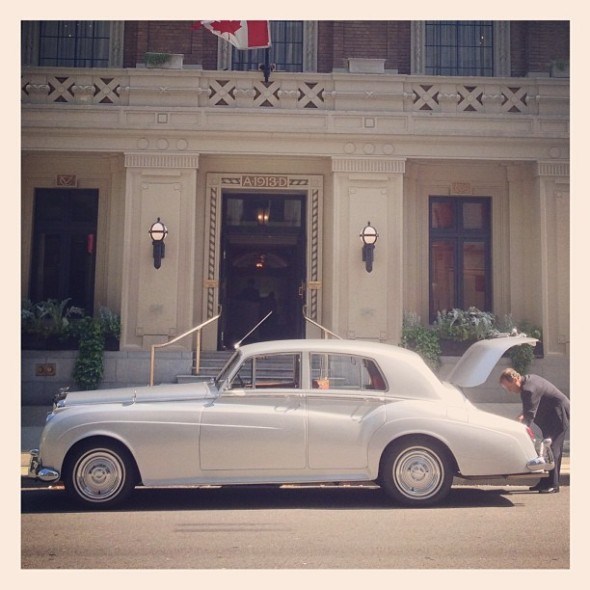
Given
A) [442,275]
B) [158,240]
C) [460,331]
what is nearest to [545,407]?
[460,331]

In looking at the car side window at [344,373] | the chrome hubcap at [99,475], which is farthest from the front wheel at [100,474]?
the car side window at [344,373]

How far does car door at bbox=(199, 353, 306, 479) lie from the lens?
247 inches

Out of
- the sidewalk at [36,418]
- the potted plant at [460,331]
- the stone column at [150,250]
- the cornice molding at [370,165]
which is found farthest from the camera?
the cornice molding at [370,165]

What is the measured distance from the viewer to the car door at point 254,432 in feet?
20.6

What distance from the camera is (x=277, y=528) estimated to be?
577 cm

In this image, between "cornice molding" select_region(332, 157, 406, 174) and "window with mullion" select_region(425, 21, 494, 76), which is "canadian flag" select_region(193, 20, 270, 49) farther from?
"window with mullion" select_region(425, 21, 494, 76)

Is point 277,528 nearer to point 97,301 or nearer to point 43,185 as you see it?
point 97,301

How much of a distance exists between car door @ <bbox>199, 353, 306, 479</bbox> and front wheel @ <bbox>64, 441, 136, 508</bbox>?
0.71 metres

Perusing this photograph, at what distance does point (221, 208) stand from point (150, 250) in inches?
70.4

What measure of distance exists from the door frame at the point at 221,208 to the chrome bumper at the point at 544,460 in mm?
6345

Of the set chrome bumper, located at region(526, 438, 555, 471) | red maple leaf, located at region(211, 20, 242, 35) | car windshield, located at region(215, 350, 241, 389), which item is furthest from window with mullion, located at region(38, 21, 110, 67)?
chrome bumper, located at region(526, 438, 555, 471)

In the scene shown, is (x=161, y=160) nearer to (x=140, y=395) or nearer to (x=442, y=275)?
(x=442, y=275)

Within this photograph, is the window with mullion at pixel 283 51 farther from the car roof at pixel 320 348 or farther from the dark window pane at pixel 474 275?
the car roof at pixel 320 348

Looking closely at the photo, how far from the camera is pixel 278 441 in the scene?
20.7 feet
